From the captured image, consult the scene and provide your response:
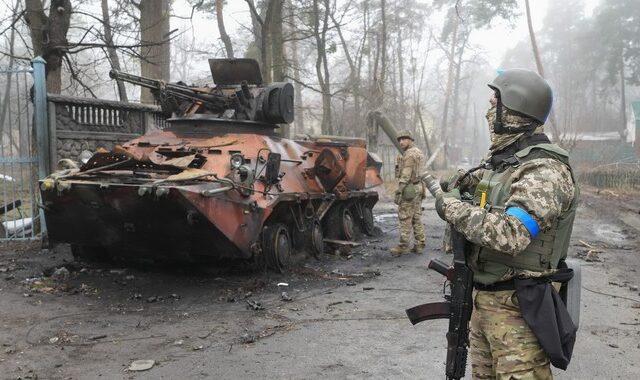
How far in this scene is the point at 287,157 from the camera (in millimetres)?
8680

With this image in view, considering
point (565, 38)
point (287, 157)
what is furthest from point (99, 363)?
point (565, 38)

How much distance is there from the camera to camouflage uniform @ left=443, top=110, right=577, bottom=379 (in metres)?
2.53

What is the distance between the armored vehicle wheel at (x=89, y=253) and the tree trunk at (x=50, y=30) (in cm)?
307

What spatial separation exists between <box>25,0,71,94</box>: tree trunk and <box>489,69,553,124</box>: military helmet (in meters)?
8.37

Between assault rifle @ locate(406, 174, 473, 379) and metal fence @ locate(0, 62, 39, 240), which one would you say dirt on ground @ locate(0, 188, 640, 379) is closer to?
metal fence @ locate(0, 62, 39, 240)

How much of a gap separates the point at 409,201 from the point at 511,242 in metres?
7.07

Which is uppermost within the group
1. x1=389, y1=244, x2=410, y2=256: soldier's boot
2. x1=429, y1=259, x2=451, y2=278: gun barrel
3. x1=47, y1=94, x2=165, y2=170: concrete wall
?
x1=47, y1=94, x2=165, y2=170: concrete wall

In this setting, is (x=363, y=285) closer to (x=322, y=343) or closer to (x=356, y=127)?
(x=322, y=343)

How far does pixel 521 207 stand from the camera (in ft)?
8.38

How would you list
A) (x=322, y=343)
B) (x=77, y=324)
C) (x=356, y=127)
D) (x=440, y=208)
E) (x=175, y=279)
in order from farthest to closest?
1. (x=356, y=127)
2. (x=175, y=279)
3. (x=77, y=324)
4. (x=322, y=343)
5. (x=440, y=208)

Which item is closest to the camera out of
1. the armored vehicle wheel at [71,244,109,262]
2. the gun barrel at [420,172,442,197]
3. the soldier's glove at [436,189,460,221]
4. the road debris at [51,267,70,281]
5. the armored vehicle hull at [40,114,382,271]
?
the soldier's glove at [436,189,460,221]

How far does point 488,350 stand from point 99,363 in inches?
120

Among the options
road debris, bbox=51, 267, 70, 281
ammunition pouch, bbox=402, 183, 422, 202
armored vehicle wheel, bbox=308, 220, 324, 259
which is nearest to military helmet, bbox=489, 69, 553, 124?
road debris, bbox=51, 267, 70, 281

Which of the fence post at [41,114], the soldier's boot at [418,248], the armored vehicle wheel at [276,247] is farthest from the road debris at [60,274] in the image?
the soldier's boot at [418,248]
